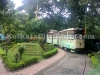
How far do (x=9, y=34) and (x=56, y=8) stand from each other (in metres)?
10.8

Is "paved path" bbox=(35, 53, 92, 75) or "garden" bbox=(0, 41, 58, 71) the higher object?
"garden" bbox=(0, 41, 58, 71)

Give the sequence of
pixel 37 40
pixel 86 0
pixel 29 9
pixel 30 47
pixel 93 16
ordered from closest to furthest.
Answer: pixel 86 0
pixel 93 16
pixel 30 47
pixel 37 40
pixel 29 9

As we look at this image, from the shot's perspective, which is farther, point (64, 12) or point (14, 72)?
point (64, 12)

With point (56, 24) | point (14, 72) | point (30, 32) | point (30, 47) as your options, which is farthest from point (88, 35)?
point (56, 24)

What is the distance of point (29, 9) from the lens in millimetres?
32344

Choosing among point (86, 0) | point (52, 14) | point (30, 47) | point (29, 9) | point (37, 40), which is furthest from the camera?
point (52, 14)

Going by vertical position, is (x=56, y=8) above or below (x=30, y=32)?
above

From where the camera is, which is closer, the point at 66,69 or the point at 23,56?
the point at 66,69

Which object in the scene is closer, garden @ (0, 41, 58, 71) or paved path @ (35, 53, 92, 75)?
paved path @ (35, 53, 92, 75)

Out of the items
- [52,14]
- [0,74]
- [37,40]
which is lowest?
[0,74]

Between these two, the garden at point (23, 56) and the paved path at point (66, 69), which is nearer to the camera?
the paved path at point (66, 69)

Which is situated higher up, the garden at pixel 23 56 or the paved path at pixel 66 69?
the garden at pixel 23 56

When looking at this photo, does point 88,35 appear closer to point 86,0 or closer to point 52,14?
point 86,0

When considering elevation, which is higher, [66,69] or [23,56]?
[23,56]
